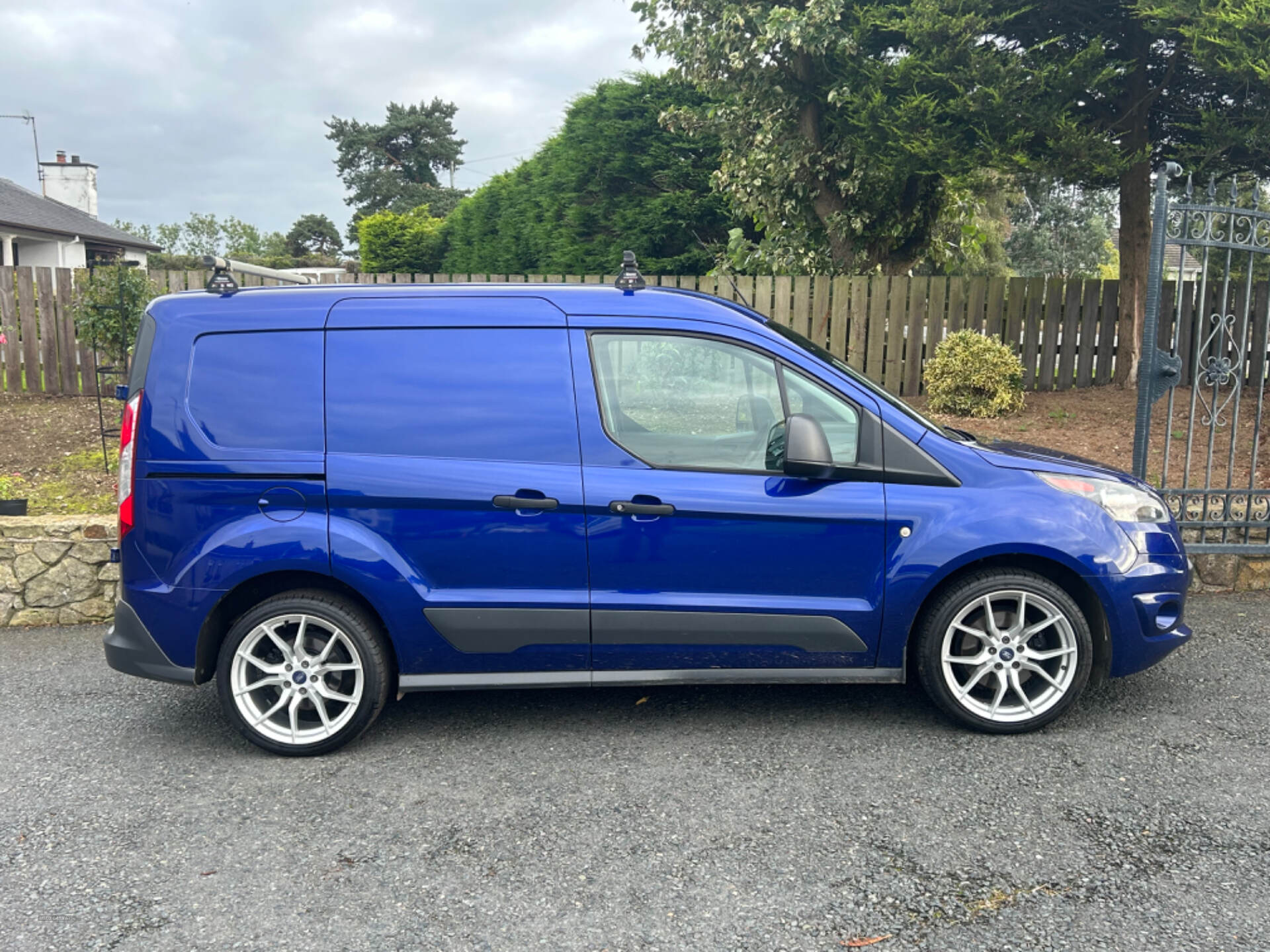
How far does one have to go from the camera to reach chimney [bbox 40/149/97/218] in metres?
42.3

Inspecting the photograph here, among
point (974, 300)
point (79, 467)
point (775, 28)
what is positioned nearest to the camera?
point (79, 467)

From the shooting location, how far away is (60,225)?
1375 inches

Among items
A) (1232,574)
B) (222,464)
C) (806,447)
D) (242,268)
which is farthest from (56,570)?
(1232,574)

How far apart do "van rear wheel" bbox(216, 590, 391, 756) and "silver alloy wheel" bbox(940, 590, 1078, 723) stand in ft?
7.83

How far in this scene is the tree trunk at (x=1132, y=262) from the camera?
1085 cm

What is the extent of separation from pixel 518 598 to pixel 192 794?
4.69 feet

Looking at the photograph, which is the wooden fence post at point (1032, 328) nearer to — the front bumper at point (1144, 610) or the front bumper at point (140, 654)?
the front bumper at point (1144, 610)

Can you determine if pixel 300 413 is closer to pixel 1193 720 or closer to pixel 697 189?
pixel 1193 720

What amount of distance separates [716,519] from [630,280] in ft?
3.66

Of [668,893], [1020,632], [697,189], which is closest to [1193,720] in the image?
[1020,632]

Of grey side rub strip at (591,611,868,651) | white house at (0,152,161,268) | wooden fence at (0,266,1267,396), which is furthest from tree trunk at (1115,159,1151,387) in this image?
white house at (0,152,161,268)

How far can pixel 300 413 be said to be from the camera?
4.01m

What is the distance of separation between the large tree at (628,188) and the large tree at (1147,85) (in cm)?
578

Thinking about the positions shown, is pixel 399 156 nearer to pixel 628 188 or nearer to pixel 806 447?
pixel 628 188
